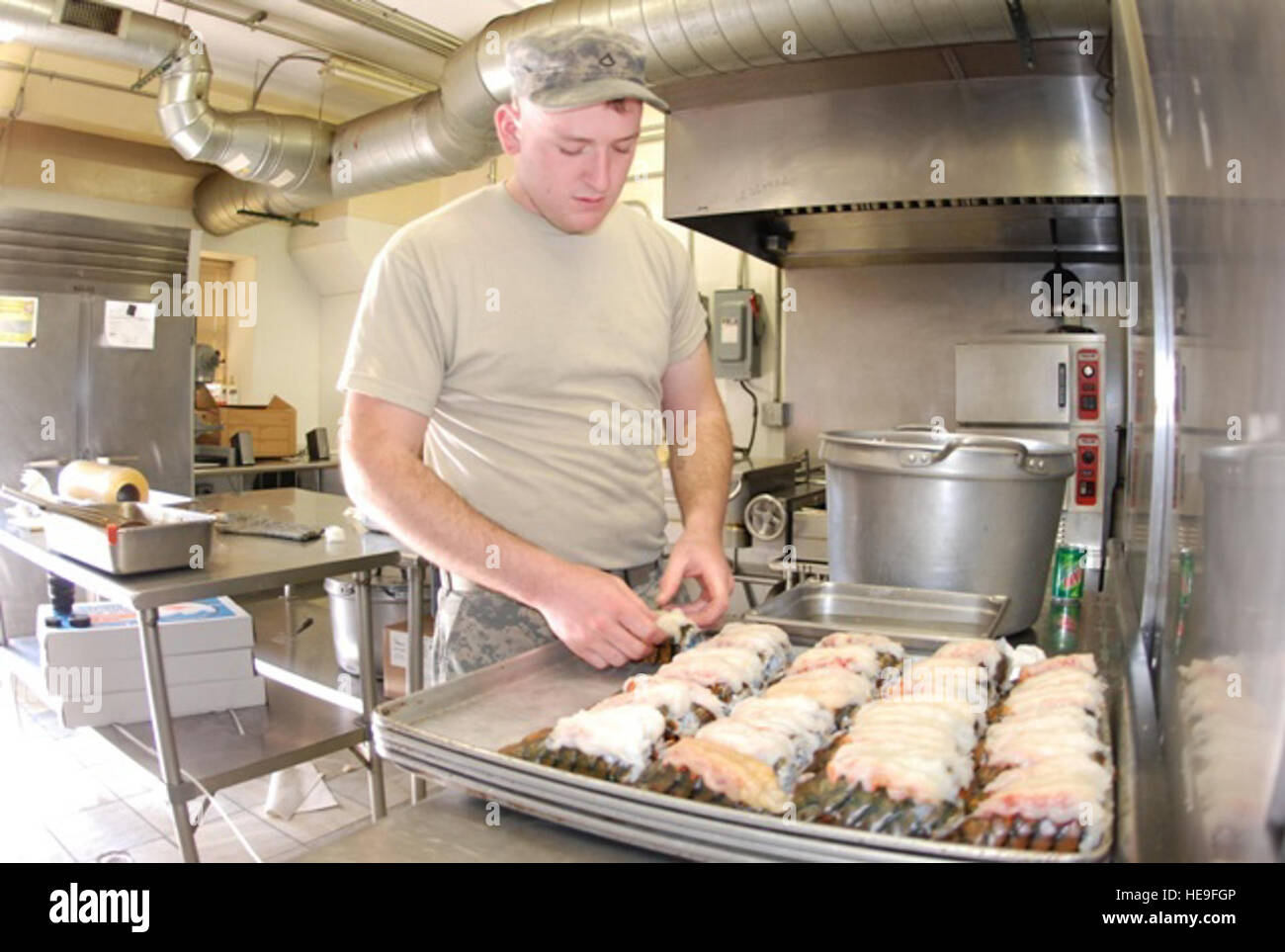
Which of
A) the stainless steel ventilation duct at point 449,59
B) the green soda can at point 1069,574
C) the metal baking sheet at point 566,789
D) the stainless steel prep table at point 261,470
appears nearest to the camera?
the metal baking sheet at point 566,789

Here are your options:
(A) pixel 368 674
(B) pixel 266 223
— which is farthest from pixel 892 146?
(B) pixel 266 223

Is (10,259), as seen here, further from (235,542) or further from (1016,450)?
(1016,450)

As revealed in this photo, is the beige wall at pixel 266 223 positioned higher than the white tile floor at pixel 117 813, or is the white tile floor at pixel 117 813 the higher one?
the beige wall at pixel 266 223

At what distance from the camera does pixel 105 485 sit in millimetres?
3070

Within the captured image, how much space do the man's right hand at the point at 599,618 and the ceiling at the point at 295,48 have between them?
4.25m

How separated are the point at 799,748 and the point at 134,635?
2.38 meters

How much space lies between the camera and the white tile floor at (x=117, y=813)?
296 centimetres

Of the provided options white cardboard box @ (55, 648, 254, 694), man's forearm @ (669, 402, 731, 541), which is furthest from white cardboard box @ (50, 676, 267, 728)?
man's forearm @ (669, 402, 731, 541)

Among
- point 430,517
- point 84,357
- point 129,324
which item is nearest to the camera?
point 430,517

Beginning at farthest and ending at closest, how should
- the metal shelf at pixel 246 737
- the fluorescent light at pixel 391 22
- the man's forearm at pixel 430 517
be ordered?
the fluorescent light at pixel 391 22 → the metal shelf at pixel 246 737 → the man's forearm at pixel 430 517

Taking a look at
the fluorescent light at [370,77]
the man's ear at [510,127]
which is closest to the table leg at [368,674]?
the man's ear at [510,127]

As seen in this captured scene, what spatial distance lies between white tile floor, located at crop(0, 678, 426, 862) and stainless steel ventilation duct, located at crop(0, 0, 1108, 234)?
2.58 m

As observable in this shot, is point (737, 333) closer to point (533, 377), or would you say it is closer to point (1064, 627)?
point (1064, 627)

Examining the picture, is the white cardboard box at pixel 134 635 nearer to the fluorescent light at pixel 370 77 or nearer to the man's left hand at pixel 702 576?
the man's left hand at pixel 702 576
